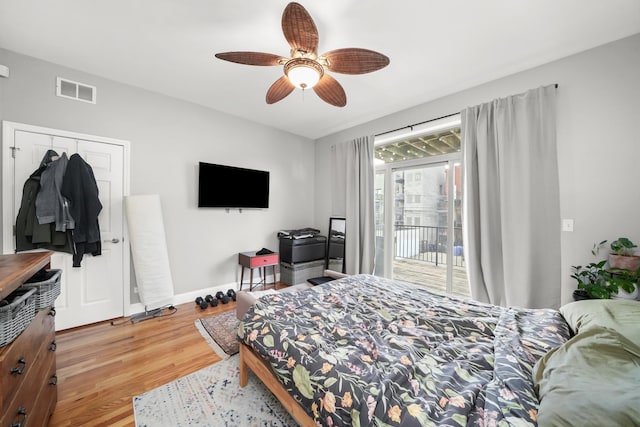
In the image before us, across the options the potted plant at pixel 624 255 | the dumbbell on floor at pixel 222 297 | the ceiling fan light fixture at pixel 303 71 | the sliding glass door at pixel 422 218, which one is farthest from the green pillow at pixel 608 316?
the dumbbell on floor at pixel 222 297

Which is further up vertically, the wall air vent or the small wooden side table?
the wall air vent

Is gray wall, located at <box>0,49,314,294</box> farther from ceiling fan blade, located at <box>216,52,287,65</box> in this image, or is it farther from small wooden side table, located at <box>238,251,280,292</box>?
ceiling fan blade, located at <box>216,52,287,65</box>

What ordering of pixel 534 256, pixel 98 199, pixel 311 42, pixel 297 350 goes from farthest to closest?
1. pixel 98 199
2. pixel 534 256
3. pixel 311 42
4. pixel 297 350

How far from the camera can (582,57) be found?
6.91 feet

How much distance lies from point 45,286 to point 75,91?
7.65 ft

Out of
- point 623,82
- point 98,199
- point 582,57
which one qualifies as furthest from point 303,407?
point 582,57

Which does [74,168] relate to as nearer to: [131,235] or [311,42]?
[131,235]

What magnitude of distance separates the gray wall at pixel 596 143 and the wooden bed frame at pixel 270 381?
8.22ft

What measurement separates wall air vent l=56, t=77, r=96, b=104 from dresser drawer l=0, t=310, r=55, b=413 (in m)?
2.31

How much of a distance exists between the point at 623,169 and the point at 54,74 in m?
5.28

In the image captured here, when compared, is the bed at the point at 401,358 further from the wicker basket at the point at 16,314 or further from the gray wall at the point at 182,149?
the gray wall at the point at 182,149

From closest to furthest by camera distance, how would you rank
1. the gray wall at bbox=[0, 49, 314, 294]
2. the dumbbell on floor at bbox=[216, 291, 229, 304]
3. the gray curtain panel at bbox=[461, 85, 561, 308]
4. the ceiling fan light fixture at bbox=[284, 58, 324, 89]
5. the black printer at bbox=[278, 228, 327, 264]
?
the ceiling fan light fixture at bbox=[284, 58, 324, 89] < the gray curtain panel at bbox=[461, 85, 561, 308] < the gray wall at bbox=[0, 49, 314, 294] < the dumbbell on floor at bbox=[216, 291, 229, 304] < the black printer at bbox=[278, 228, 327, 264]

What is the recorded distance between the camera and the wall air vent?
2436mm

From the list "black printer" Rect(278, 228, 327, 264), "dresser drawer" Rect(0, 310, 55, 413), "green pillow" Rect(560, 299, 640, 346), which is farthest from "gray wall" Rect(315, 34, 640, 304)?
"dresser drawer" Rect(0, 310, 55, 413)
